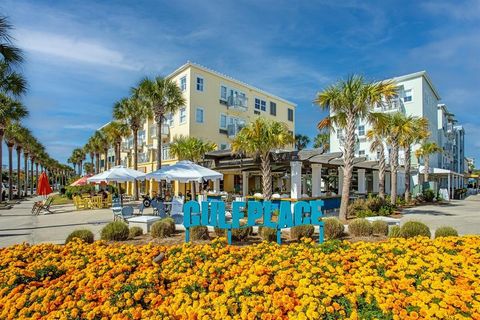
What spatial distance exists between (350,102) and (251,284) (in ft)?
42.6

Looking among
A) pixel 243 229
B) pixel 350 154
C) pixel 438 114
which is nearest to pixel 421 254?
pixel 243 229

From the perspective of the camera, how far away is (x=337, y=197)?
20.2 metres

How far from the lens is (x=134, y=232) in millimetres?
10258

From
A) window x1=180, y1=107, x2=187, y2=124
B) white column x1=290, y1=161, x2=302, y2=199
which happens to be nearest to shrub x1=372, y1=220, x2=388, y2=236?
white column x1=290, y1=161, x2=302, y2=199

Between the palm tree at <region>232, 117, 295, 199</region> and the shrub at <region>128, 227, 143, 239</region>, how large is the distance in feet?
25.3

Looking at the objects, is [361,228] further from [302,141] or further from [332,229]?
[302,141]

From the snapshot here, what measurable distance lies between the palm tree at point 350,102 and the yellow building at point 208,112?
54.2 feet

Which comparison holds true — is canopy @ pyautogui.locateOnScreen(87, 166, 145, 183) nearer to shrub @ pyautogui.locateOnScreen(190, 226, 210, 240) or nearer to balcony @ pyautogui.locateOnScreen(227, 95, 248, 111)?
shrub @ pyautogui.locateOnScreen(190, 226, 210, 240)

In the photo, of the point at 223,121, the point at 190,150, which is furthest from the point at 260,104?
the point at 190,150

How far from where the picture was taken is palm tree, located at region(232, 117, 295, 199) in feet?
53.4

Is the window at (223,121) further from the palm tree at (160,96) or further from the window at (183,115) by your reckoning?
the palm tree at (160,96)

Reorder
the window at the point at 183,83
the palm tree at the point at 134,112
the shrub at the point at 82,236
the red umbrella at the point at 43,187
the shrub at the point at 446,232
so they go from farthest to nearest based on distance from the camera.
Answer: the window at the point at 183,83
the palm tree at the point at 134,112
the red umbrella at the point at 43,187
the shrub at the point at 82,236
the shrub at the point at 446,232

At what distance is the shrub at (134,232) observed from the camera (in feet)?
33.3

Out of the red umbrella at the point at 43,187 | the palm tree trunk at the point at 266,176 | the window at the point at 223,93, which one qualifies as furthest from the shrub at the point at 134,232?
the window at the point at 223,93
